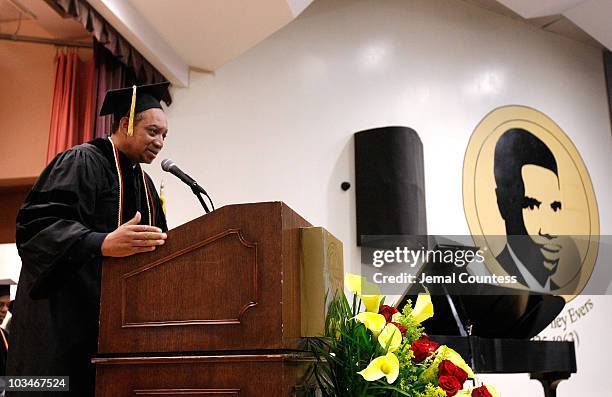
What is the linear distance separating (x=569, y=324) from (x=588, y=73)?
2.61m

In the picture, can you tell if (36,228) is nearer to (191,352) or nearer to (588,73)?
(191,352)

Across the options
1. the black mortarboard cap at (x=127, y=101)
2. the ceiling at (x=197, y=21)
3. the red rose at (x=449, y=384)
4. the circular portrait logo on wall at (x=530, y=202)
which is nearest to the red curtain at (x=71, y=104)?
the ceiling at (x=197, y=21)

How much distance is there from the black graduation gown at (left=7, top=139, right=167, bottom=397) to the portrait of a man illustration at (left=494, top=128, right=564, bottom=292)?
191 inches

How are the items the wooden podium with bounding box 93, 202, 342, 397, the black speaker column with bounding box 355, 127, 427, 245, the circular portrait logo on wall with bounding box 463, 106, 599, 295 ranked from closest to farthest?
1. the wooden podium with bounding box 93, 202, 342, 397
2. the black speaker column with bounding box 355, 127, 427, 245
3. the circular portrait logo on wall with bounding box 463, 106, 599, 295

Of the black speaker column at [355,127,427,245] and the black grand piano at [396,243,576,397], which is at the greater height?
the black speaker column at [355,127,427,245]

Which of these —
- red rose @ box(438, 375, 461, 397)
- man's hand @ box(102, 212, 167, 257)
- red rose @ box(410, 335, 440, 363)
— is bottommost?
red rose @ box(438, 375, 461, 397)

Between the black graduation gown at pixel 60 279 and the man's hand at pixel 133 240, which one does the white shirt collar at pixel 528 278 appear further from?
the man's hand at pixel 133 240

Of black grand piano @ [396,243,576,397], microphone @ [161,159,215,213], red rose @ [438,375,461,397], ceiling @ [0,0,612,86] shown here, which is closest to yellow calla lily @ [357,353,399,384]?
red rose @ [438,375,461,397]

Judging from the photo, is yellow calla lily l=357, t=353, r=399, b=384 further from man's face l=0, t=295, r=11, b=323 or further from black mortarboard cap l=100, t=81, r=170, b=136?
man's face l=0, t=295, r=11, b=323

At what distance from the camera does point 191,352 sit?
1.59 metres

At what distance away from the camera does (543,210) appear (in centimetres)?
647

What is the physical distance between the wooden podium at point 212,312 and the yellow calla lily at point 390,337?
179mm

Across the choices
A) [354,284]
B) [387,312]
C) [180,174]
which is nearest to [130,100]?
[180,174]

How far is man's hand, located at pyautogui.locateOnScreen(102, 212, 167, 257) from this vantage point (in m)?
1.67
